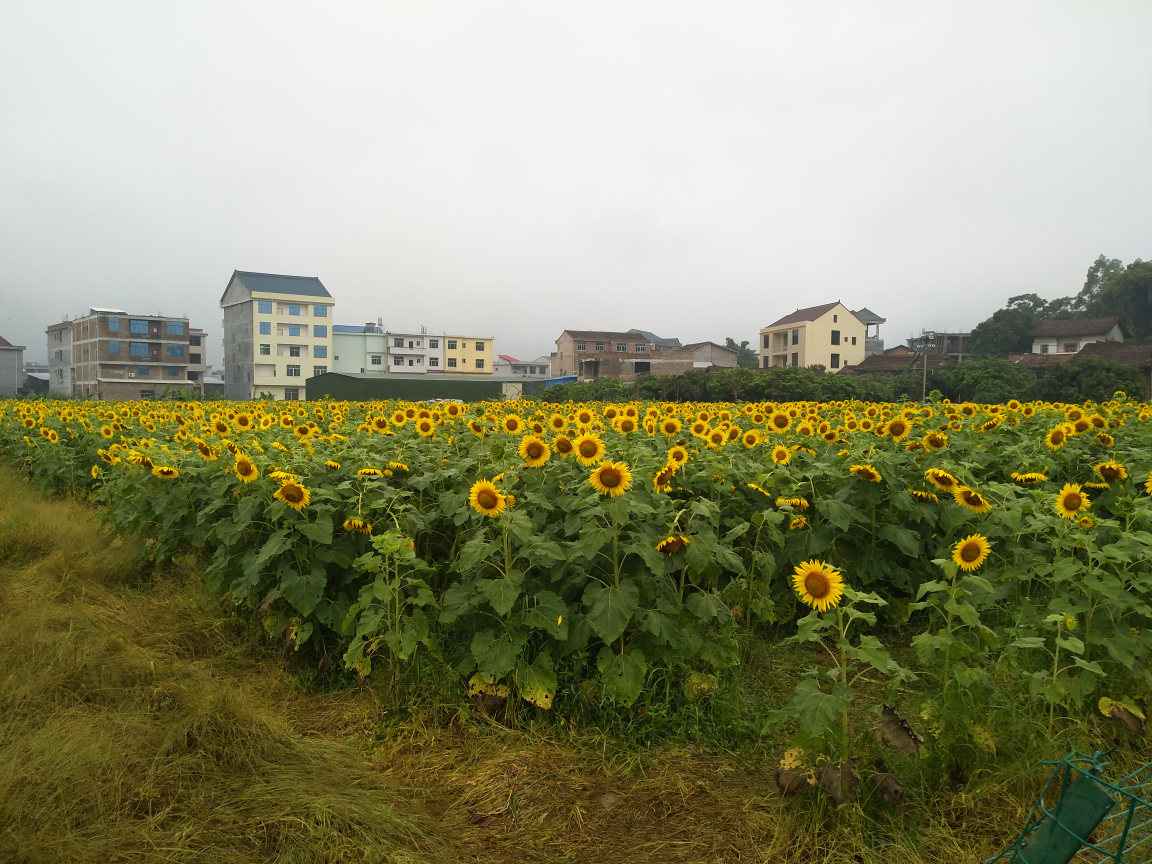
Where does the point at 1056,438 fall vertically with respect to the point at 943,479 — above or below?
above

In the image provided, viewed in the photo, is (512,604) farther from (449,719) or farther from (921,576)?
(921,576)

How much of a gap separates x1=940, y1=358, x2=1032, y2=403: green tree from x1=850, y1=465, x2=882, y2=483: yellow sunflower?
88.6 feet

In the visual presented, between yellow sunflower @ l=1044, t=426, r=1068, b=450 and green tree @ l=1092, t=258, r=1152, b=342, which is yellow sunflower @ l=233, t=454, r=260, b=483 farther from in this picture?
green tree @ l=1092, t=258, r=1152, b=342

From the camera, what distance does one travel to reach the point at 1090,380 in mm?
24016

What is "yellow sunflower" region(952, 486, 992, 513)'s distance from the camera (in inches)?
138

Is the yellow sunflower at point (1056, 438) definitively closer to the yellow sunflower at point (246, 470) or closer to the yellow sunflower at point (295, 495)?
the yellow sunflower at point (295, 495)

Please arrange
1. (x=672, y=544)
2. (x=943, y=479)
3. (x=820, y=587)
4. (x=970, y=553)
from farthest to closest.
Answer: (x=943, y=479)
(x=672, y=544)
(x=970, y=553)
(x=820, y=587)

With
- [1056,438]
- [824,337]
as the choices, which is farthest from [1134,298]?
[1056,438]

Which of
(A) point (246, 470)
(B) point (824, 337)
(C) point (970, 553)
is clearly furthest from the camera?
(B) point (824, 337)

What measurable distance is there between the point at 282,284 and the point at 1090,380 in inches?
2212

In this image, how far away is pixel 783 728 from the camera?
323 cm

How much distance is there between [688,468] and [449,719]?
194 cm

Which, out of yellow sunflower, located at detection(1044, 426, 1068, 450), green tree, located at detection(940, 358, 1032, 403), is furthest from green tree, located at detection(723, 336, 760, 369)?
yellow sunflower, located at detection(1044, 426, 1068, 450)

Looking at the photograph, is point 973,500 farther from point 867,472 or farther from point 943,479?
point 867,472
